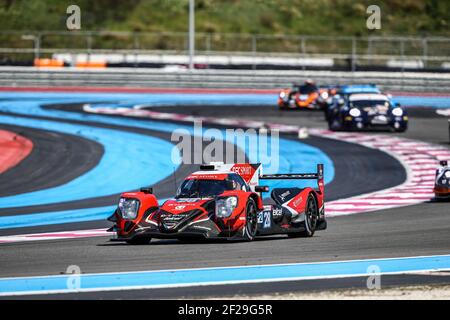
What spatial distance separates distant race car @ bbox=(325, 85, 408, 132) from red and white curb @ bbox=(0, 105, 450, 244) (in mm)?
406

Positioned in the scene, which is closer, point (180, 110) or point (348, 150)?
point (348, 150)

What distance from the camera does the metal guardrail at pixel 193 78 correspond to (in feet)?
139

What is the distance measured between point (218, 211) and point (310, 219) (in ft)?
6.38

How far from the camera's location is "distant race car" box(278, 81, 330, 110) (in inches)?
1491

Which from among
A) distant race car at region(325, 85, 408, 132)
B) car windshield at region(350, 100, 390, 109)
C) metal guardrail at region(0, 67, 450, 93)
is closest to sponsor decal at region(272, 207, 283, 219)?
distant race car at region(325, 85, 408, 132)

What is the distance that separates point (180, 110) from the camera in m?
37.4

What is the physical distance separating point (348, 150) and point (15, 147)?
8108mm

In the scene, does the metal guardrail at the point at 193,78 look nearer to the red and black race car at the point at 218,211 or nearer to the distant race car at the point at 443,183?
the distant race car at the point at 443,183

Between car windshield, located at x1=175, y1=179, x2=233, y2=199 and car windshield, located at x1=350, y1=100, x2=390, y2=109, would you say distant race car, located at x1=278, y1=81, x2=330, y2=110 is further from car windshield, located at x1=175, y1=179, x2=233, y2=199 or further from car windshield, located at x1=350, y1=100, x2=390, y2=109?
car windshield, located at x1=175, y1=179, x2=233, y2=199

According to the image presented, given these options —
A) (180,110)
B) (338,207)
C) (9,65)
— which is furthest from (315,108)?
(338,207)

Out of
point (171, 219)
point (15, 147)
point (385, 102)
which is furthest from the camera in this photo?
point (385, 102)

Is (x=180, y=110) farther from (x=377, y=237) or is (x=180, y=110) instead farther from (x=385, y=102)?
(x=377, y=237)

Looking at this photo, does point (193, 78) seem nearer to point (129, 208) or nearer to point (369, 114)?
point (369, 114)

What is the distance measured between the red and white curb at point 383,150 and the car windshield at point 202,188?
197 cm
